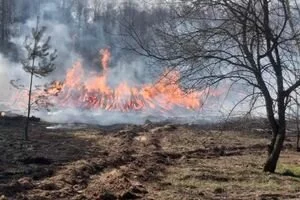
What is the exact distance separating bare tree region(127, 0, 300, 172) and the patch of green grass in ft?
1.82

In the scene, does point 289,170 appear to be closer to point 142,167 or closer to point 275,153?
point 275,153

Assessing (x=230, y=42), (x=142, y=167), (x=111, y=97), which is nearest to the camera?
(x=230, y=42)

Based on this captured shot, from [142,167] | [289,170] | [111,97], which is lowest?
[142,167]

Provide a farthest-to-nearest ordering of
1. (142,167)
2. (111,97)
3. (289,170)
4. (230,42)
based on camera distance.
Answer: (111,97)
(142,167)
(289,170)
(230,42)

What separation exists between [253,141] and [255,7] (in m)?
15.4

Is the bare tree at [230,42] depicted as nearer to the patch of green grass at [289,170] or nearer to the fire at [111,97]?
the patch of green grass at [289,170]

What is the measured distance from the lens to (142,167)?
1691cm

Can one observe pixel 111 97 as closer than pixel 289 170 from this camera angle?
No

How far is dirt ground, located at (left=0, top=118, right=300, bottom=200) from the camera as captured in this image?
39.8 ft

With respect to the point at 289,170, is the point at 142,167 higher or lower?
lower

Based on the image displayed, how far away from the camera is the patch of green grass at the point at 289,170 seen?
1520 centimetres

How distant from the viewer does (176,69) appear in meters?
14.3

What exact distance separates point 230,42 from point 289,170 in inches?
167

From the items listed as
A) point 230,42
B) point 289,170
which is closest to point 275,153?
point 289,170
